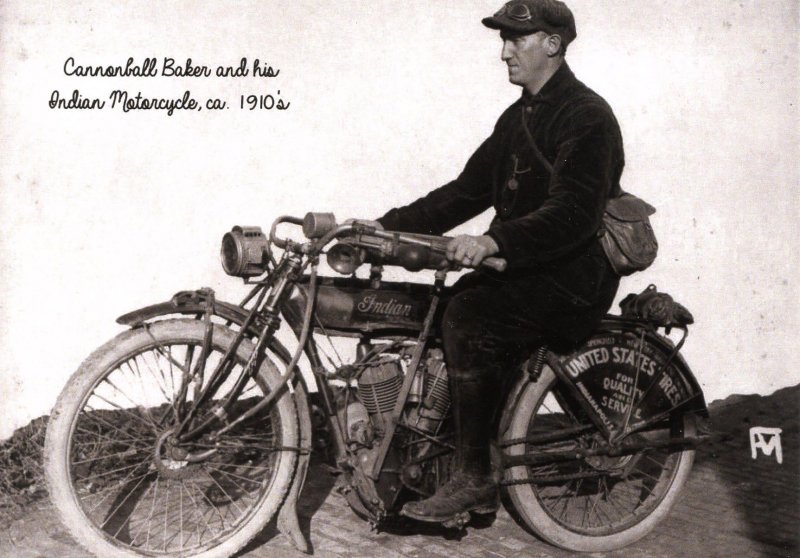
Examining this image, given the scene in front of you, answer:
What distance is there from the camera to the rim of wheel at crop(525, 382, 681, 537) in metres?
4.57

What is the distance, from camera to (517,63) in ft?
14.7

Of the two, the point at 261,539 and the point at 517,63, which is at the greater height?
the point at 517,63

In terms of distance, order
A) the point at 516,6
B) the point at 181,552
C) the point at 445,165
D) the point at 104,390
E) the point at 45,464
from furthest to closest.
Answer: the point at 445,165 → the point at 104,390 → the point at 516,6 → the point at 181,552 → the point at 45,464

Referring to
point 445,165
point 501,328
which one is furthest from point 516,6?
point 445,165

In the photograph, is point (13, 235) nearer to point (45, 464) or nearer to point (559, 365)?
point (45, 464)

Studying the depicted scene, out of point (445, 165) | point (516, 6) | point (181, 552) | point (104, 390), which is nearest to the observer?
point (181, 552)

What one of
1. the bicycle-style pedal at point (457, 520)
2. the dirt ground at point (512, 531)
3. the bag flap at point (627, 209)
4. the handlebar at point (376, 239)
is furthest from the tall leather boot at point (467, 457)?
the bag flap at point (627, 209)

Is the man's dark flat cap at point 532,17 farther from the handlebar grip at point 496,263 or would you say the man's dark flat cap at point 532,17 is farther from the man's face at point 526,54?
the handlebar grip at point 496,263

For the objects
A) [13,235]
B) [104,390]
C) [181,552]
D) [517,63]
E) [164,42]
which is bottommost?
[181,552]

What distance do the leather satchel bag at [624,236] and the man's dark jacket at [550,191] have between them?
1.8 inches

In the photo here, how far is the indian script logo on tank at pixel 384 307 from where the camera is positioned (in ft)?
13.6

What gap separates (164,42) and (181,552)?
11.5 ft

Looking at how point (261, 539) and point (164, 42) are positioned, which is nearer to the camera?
point (261, 539)

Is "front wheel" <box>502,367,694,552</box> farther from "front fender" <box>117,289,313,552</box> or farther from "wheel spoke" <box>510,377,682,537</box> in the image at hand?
"front fender" <box>117,289,313,552</box>
